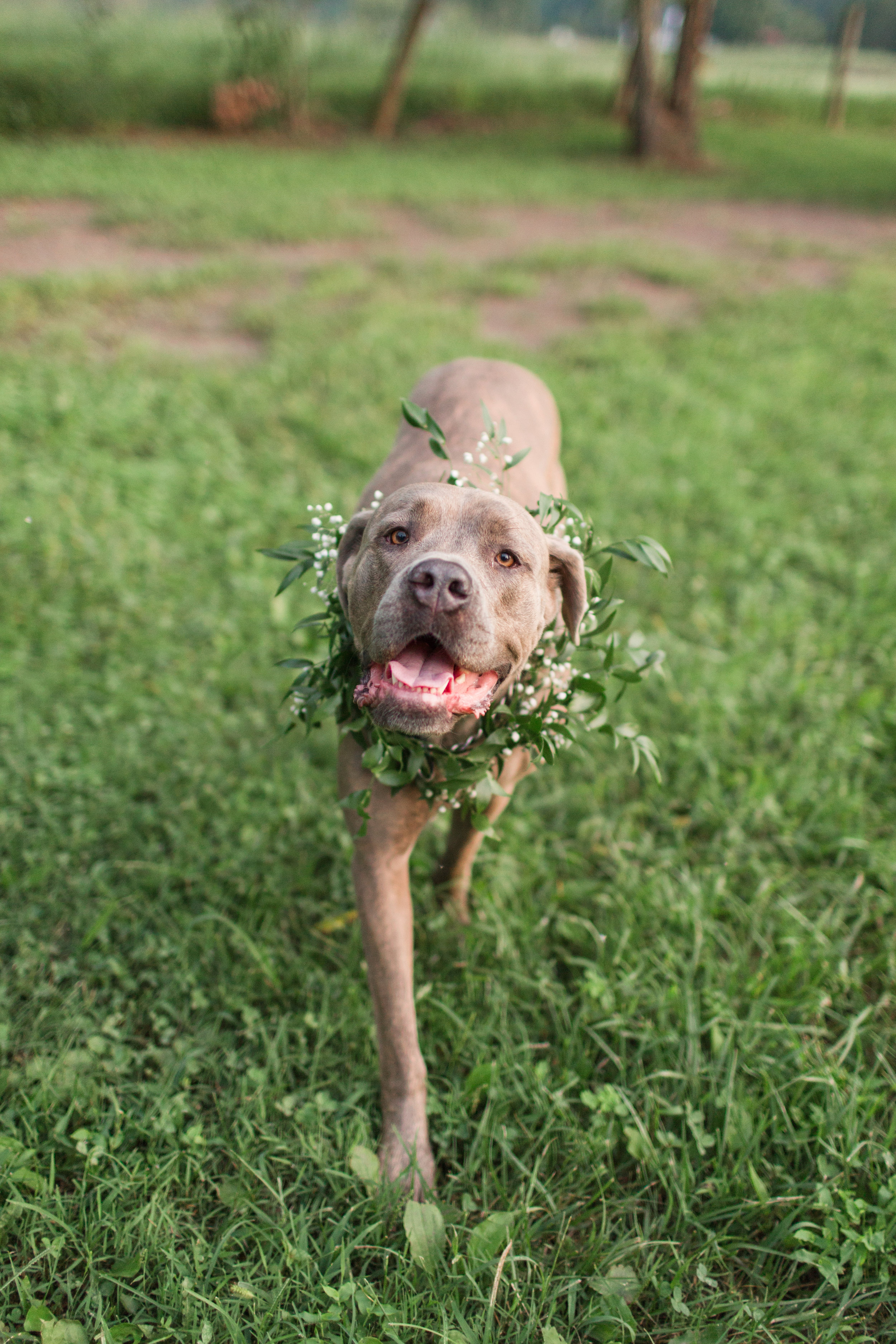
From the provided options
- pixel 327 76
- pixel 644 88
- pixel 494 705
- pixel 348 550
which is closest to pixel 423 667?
pixel 494 705

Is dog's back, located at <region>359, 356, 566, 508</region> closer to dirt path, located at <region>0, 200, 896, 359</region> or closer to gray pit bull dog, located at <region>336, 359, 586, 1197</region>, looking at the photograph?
gray pit bull dog, located at <region>336, 359, 586, 1197</region>

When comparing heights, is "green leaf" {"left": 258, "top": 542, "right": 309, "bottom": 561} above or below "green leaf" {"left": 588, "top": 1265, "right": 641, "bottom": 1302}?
above

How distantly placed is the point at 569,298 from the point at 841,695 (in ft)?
18.7

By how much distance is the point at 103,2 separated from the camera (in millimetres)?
6629

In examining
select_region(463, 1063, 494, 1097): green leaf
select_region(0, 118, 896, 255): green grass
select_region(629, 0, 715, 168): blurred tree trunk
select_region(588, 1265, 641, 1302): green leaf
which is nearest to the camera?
select_region(588, 1265, 641, 1302): green leaf

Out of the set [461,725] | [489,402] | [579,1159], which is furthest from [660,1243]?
[489,402]

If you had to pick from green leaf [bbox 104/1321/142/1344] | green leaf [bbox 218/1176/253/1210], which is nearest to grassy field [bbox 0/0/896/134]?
green leaf [bbox 218/1176/253/1210]

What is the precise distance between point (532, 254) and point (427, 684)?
8642 mm

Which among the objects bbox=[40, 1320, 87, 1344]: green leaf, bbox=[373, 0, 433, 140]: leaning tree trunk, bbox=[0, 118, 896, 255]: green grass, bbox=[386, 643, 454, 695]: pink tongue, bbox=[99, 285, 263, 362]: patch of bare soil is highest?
bbox=[373, 0, 433, 140]: leaning tree trunk

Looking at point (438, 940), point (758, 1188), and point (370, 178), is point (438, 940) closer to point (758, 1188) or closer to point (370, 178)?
point (758, 1188)

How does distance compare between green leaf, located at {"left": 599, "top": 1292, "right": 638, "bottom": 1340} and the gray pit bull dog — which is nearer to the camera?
the gray pit bull dog

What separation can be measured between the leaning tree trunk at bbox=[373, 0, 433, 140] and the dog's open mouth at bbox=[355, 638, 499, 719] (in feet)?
51.4

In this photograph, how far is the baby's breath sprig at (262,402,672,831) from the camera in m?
1.99

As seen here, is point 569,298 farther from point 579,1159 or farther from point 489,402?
point 579,1159
